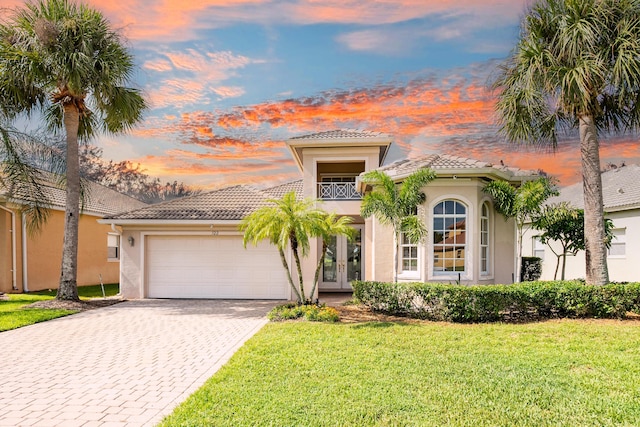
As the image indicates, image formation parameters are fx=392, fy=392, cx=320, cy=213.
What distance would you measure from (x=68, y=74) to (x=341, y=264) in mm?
12180

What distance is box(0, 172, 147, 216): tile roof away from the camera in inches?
592

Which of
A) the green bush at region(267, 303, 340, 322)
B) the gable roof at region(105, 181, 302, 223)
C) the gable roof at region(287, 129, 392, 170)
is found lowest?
the green bush at region(267, 303, 340, 322)

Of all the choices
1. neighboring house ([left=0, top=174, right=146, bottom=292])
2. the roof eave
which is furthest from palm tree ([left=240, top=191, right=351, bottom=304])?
neighboring house ([left=0, top=174, right=146, bottom=292])

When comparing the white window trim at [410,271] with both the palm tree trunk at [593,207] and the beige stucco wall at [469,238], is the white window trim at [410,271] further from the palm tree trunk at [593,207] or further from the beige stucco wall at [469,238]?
the palm tree trunk at [593,207]

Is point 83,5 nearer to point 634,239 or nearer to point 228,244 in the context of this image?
point 228,244

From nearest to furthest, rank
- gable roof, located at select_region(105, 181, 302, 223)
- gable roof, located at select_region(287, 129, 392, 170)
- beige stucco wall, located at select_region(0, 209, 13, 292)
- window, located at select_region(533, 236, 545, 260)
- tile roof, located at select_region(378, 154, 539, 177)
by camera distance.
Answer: tile roof, located at select_region(378, 154, 539, 177)
gable roof, located at select_region(287, 129, 392, 170)
gable roof, located at select_region(105, 181, 302, 223)
beige stucco wall, located at select_region(0, 209, 13, 292)
window, located at select_region(533, 236, 545, 260)

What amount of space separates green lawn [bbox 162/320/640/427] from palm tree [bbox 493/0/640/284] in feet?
13.8

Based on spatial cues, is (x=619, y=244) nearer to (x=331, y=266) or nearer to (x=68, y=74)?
(x=331, y=266)

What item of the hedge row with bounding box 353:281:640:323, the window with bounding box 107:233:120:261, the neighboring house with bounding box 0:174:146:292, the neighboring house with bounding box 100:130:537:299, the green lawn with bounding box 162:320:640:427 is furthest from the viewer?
the window with bounding box 107:233:120:261

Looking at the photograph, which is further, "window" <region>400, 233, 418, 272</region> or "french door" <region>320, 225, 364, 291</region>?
"french door" <region>320, 225, 364, 291</region>

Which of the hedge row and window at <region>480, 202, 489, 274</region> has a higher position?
window at <region>480, 202, 489, 274</region>

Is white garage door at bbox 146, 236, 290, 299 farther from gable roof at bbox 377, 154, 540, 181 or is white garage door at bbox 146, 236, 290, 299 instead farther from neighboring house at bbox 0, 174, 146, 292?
gable roof at bbox 377, 154, 540, 181

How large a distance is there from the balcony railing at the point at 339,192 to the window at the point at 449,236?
3855mm

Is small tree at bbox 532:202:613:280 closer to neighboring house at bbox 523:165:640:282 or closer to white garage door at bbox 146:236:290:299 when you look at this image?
neighboring house at bbox 523:165:640:282
